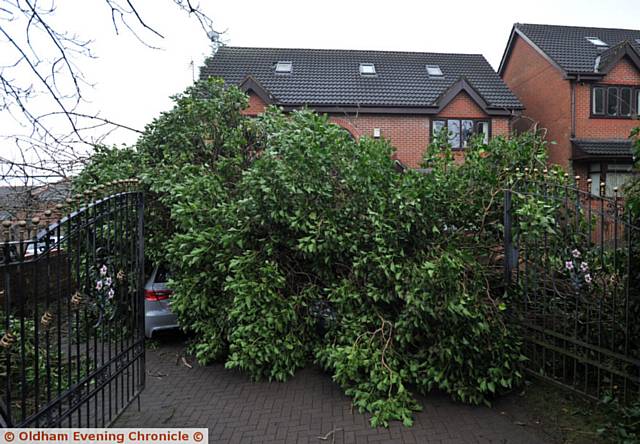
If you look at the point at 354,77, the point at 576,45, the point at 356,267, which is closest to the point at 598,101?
the point at 576,45

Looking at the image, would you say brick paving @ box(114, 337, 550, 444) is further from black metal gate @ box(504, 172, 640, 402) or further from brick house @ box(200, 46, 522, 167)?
brick house @ box(200, 46, 522, 167)

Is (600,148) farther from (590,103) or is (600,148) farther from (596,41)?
(596,41)

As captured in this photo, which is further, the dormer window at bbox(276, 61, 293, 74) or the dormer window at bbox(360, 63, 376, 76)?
the dormer window at bbox(360, 63, 376, 76)

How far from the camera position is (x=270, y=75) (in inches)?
645

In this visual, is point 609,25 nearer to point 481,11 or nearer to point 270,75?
point 270,75

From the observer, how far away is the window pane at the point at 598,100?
16.1 meters

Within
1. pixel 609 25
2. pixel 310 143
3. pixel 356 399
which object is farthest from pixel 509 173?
pixel 609 25

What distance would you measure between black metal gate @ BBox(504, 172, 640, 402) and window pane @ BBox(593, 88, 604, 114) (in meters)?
14.5

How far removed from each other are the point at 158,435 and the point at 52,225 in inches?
83.8

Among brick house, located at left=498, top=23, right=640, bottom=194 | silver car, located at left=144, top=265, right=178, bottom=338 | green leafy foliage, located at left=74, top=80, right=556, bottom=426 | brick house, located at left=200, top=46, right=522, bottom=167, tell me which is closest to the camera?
green leafy foliage, located at left=74, top=80, right=556, bottom=426

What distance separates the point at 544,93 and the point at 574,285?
631 inches

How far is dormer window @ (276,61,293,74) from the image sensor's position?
658 inches

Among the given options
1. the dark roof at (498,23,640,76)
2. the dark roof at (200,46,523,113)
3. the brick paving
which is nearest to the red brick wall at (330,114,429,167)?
the dark roof at (200,46,523,113)

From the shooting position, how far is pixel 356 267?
4.39 m
